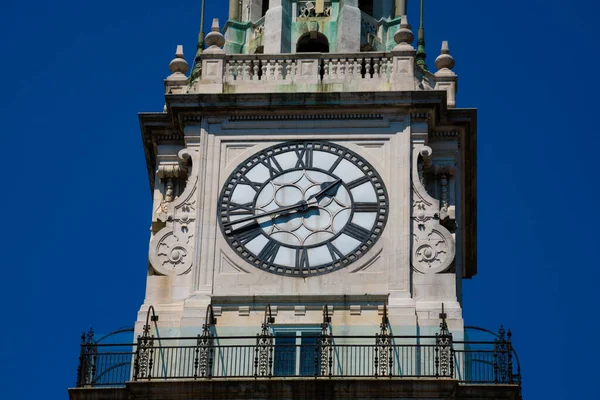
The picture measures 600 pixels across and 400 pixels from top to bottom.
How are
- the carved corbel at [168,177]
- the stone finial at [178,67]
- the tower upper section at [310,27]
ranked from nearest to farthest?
1. the carved corbel at [168,177]
2. the stone finial at [178,67]
3. the tower upper section at [310,27]

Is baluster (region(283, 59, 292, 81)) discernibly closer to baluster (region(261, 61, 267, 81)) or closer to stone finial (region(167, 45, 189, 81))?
baluster (region(261, 61, 267, 81))

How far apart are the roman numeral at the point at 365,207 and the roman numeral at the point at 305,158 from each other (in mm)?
1194

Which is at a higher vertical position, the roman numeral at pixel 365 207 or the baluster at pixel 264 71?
the baluster at pixel 264 71

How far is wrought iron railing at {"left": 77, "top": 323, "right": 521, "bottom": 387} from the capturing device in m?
37.9

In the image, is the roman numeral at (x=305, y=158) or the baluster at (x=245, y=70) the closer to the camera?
the roman numeral at (x=305, y=158)

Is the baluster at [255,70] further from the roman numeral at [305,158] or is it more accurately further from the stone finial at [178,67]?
the roman numeral at [305,158]

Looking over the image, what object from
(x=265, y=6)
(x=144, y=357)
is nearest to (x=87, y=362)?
(x=144, y=357)

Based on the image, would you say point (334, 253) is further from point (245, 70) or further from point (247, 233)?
point (245, 70)

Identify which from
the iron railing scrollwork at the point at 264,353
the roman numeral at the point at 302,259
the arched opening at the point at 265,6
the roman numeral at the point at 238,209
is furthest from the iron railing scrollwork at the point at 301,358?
the arched opening at the point at 265,6

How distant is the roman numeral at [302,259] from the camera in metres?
40.2

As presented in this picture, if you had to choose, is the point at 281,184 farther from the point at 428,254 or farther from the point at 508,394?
the point at 508,394

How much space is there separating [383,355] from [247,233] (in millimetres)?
3958

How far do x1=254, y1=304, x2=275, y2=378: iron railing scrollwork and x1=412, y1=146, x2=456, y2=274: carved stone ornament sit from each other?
3111 millimetres

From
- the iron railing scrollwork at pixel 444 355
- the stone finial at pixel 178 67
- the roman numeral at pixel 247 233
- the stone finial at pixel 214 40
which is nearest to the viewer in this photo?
the iron railing scrollwork at pixel 444 355
